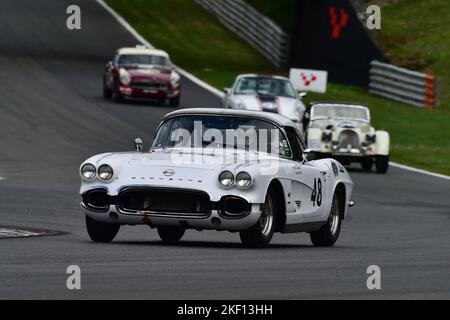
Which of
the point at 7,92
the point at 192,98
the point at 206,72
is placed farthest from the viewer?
the point at 206,72

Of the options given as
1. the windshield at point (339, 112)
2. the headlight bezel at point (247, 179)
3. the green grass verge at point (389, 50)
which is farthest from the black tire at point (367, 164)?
the headlight bezel at point (247, 179)

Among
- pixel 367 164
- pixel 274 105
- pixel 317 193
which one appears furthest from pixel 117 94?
pixel 317 193

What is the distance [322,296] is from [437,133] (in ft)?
88.9

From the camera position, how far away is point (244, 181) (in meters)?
12.9

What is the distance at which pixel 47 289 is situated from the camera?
31.9ft

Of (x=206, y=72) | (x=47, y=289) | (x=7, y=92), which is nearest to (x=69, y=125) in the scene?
(x=7, y=92)

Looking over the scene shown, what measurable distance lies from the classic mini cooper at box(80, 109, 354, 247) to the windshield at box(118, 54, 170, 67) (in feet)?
76.2

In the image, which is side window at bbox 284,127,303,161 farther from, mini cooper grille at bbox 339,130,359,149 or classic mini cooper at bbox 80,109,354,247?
mini cooper grille at bbox 339,130,359,149

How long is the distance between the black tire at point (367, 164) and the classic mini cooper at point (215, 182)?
46.2ft

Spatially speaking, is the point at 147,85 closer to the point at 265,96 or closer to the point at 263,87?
the point at 263,87

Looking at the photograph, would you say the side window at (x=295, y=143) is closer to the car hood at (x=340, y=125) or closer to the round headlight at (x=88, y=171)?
the round headlight at (x=88, y=171)

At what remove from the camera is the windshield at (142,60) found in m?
37.8

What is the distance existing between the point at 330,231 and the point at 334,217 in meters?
0.28

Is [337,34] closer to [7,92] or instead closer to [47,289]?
[7,92]
